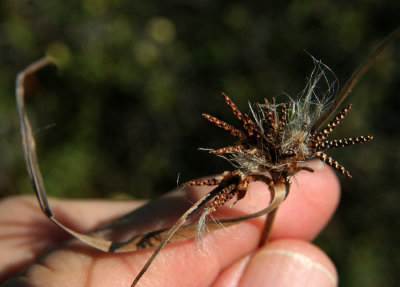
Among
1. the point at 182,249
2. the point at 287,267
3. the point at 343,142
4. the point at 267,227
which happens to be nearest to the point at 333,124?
the point at 343,142

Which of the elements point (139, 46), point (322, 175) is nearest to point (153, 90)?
point (139, 46)

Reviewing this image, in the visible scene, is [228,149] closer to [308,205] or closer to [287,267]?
[287,267]

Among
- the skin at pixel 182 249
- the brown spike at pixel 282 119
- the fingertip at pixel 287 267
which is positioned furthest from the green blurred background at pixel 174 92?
the brown spike at pixel 282 119

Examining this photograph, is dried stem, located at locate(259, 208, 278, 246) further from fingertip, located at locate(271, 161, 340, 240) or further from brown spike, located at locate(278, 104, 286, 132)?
brown spike, located at locate(278, 104, 286, 132)

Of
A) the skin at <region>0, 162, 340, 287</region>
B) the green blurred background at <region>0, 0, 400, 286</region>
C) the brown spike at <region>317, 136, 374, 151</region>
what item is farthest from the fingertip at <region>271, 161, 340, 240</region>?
the green blurred background at <region>0, 0, 400, 286</region>

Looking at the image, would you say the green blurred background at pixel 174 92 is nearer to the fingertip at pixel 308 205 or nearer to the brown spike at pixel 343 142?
the fingertip at pixel 308 205

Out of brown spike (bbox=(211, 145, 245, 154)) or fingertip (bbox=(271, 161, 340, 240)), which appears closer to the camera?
brown spike (bbox=(211, 145, 245, 154))
